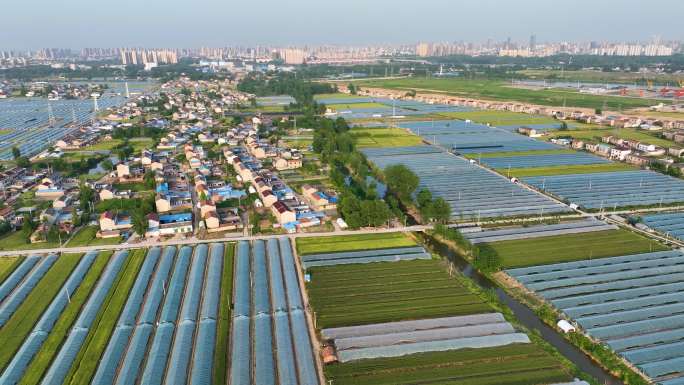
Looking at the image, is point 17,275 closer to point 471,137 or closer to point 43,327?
point 43,327

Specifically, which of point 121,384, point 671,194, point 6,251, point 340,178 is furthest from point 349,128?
point 121,384

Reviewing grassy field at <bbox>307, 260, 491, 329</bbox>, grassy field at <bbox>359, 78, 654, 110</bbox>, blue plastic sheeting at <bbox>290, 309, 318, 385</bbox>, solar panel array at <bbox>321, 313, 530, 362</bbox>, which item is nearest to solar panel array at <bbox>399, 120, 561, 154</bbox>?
grassy field at <bbox>359, 78, 654, 110</bbox>

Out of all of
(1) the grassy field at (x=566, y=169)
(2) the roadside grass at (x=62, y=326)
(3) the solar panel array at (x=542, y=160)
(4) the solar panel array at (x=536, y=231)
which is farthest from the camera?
(3) the solar panel array at (x=542, y=160)

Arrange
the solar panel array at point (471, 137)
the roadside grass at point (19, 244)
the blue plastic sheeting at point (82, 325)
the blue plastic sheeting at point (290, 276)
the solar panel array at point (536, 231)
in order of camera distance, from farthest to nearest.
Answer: the solar panel array at point (471, 137), the solar panel array at point (536, 231), the roadside grass at point (19, 244), the blue plastic sheeting at point (290, 276), the blue plastic sheeting at point (82, 325)

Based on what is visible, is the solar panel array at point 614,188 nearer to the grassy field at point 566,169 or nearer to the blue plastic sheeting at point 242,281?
the grassy field at point 566,169

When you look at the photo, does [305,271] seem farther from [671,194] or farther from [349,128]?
[349,128]

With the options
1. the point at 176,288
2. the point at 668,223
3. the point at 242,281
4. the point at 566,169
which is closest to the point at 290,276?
the point at 242,281

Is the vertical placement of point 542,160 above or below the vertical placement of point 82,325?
above

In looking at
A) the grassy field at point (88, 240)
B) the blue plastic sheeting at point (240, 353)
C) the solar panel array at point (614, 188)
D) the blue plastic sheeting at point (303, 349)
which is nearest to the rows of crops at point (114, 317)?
the blue plastic sheeting at point (240, 353)
